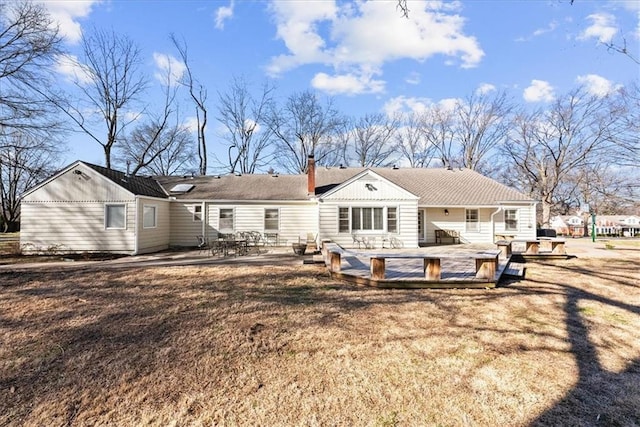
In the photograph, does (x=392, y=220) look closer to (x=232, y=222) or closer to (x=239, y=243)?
(x=239, y=243)

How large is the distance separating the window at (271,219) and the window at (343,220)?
3.68m

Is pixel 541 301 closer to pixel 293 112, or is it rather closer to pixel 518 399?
pixel 518 399

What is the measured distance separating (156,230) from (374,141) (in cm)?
2662

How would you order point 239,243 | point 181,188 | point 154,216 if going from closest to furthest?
point 239,243
point 154,216
point 181,188

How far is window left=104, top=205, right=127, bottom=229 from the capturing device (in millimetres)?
14688

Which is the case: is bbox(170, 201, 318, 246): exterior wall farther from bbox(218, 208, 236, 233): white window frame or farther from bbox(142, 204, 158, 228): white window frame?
bbox(142, 204, 158, 228): white window frame

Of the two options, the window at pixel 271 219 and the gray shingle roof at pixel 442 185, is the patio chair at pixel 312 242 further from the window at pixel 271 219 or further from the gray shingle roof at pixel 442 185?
the gray shingle roof at pixel 442 185

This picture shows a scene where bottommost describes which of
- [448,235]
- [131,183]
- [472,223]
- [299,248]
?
[299,248]

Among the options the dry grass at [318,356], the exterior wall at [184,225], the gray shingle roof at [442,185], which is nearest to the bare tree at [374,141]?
the gray shingle roof at [442,185]

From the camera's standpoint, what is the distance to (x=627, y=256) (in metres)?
12.4

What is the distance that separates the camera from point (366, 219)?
52.7ft

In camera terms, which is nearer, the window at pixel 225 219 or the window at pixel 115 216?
the window at pixel 115 216

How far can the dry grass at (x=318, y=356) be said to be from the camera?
3.03m

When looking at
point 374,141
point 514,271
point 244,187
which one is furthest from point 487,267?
point 374,141
